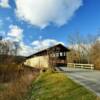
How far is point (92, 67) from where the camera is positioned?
3822 cm

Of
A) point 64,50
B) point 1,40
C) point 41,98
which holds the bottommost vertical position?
point 41,98

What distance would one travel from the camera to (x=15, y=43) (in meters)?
90.7

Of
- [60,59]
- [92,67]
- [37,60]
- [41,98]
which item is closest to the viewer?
[41,98]

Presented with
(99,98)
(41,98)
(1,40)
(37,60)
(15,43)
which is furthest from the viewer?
(15,43)

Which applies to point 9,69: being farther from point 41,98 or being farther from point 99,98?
point 99,98

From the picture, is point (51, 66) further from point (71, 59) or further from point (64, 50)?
→ point (71, 59)

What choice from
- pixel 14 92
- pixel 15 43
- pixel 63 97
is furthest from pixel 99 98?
pixel 15 43

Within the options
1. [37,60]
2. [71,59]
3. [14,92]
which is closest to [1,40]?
[37,60]

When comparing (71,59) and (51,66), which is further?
(71,59)

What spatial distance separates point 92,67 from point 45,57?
50.0 ft

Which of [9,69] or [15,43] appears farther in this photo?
[15,43]

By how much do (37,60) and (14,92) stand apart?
38.5 m

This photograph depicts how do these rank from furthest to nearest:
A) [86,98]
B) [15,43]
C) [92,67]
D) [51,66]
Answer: [15,43]
[92,67]
[51,66]
[86,98]

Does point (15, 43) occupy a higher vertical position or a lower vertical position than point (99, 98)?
higher
